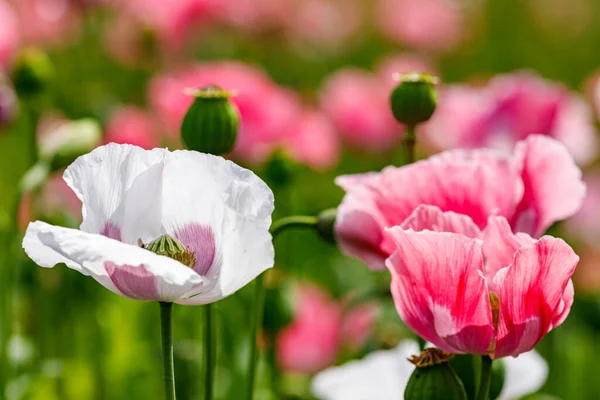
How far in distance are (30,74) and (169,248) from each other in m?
0.49

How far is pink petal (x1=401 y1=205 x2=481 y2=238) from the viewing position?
622 millimetres

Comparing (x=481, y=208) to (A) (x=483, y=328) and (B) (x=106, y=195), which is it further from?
(B) (x=106, y=195)

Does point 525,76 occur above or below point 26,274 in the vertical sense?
above

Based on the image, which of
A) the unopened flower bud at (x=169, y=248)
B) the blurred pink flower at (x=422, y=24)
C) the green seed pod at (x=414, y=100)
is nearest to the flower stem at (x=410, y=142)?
the green seed pod at (x=414, y=100)

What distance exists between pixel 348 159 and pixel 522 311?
6.50ft

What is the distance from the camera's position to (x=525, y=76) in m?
1.23

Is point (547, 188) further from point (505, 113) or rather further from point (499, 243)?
point (505, 113)

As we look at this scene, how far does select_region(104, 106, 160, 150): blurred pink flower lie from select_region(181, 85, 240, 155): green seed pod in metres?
0.65

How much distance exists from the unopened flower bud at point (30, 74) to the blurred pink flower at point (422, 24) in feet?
5.99

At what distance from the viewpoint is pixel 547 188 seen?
0.70 m

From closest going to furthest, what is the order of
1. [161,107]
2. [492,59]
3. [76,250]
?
[76,250] → [161,107] → [492,59]

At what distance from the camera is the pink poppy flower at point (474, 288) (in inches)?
22.2

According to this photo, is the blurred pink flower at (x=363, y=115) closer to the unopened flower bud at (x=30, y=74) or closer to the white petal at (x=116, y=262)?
the unopened flower bud at (x=30, y=74)

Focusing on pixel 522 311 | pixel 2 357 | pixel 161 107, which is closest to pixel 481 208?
pixel 522 311
